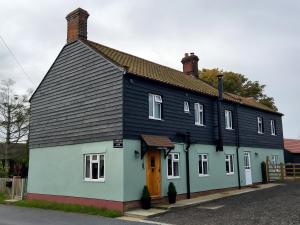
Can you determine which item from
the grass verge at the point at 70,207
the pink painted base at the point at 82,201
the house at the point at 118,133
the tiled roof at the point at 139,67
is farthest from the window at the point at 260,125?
the grass verge at the point at 70,207

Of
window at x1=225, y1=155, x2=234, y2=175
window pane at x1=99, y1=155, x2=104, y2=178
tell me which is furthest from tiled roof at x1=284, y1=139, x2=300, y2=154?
window pane at x1=99, y1=155, x2=104, y2=178

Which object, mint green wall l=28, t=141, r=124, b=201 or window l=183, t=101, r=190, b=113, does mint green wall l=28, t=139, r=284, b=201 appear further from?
window l=183, t=101, r=190, b=113

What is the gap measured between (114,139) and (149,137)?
71.0 inches

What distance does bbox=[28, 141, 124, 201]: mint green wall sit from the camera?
637 inches

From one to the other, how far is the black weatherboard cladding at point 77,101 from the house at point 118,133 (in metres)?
0.05

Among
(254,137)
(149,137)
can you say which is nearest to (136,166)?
(149,137)

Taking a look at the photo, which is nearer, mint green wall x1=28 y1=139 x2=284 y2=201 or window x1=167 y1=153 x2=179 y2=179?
mint green wall x1=28 y1=139 x2=284 y2=201

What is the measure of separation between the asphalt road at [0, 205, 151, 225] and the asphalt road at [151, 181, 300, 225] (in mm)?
2273

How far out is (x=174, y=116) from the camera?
1952 centimetres

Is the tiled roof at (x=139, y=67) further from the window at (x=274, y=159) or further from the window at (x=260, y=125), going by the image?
the window at (x=274, y=159)

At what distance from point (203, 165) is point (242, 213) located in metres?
7.29

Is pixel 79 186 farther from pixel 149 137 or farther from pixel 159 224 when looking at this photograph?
pixel 159 224

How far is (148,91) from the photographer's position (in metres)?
18.0

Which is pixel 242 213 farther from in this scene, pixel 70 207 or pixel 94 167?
pixel 70 207
